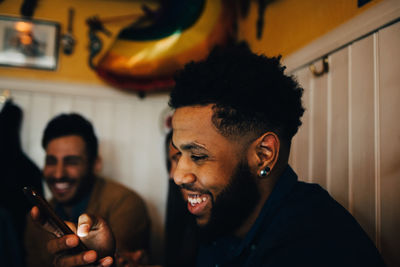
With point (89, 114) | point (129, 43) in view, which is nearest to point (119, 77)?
point (129, 43)

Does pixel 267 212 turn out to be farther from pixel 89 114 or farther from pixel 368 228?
pixel 89 114

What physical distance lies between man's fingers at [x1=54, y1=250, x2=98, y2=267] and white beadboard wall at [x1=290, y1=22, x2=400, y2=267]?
2.75ft

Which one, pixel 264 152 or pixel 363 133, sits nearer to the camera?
pixel 264 152

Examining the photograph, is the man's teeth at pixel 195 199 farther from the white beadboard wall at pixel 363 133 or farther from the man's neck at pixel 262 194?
the white beadboard wall at pixel 363 133

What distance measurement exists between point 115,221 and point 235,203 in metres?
0.93

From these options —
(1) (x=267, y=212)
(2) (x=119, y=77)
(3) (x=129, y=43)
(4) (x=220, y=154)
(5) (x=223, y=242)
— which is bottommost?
(5) (x=223, y=242)

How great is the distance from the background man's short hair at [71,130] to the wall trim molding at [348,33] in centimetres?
111

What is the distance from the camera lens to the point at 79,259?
2.57 ft

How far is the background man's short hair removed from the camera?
165 centimetres

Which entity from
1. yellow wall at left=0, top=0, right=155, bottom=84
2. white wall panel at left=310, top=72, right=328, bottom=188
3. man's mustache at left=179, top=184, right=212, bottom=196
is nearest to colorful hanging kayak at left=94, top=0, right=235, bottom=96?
yellow wall at left=0, top=0, right=155, bottom=84

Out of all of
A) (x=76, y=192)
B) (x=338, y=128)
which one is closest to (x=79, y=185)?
→ (x=76, y=192)

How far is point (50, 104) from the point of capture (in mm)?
2068

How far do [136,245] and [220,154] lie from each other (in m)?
1.00

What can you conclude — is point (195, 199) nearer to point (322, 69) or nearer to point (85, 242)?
point (85, 242)
